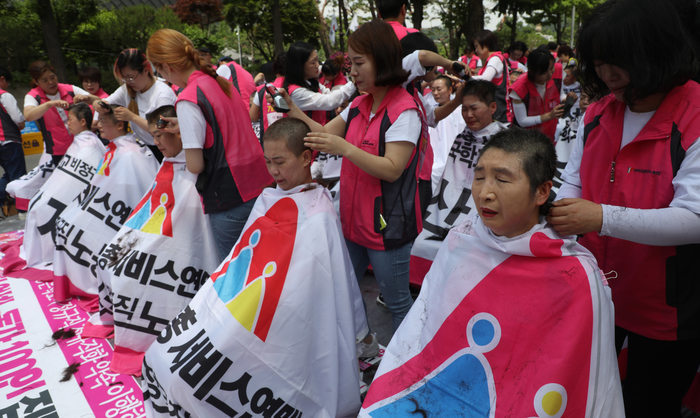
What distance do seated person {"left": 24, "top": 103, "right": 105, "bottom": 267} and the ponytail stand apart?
6.91 feet

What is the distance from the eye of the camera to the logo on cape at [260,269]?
194cm

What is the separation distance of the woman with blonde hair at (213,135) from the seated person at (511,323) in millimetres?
1423

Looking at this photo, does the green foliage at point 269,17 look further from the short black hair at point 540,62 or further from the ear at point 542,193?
the ear at point 542,193

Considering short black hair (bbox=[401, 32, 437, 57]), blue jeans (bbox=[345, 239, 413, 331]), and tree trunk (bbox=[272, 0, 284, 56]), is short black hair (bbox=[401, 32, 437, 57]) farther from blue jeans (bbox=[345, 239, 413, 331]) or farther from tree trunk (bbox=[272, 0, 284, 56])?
tree trunk (bbox=[272, 0, 284, 56])

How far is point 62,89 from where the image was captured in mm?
5473

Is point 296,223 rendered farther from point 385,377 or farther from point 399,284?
point 385,377

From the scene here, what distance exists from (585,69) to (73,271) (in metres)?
3.81

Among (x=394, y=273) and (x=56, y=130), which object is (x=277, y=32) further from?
(x=394, y=273)

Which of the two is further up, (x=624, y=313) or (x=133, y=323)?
(x=624, y=313)

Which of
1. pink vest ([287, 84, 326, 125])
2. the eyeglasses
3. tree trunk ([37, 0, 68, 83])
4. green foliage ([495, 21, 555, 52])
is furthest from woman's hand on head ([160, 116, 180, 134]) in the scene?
green foliage ([495, 21, 555, 52])

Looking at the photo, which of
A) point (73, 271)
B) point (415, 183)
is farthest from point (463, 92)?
point (73, 271)

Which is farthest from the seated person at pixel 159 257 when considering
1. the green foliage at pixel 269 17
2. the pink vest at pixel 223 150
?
the green foliage at pixel 269 17

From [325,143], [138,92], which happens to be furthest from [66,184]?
[325,143]

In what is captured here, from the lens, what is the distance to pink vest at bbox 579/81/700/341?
1.34 m
